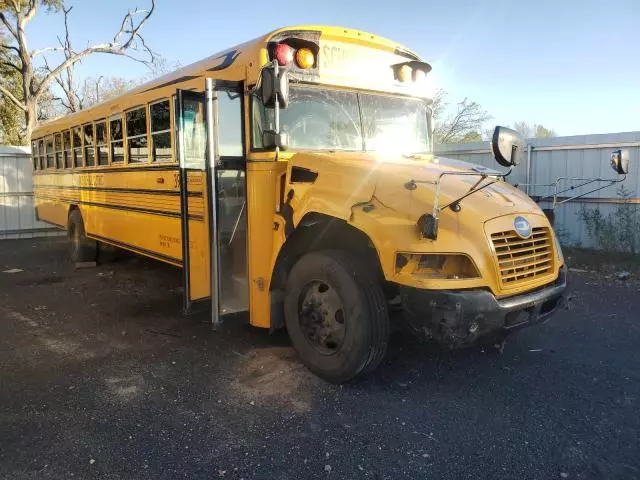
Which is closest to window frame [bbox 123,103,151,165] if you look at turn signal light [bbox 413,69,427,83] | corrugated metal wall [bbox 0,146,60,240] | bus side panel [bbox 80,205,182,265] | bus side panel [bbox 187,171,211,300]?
bus side panel [bbox 80,205,182,265]

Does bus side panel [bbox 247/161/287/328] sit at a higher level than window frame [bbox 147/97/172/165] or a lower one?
lower

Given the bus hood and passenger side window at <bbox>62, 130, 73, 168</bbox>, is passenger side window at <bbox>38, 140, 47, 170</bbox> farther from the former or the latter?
the bus hood

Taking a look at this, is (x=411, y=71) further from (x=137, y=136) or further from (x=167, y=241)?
(x=137, y=136)

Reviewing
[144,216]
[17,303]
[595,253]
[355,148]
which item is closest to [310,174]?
[355,148]

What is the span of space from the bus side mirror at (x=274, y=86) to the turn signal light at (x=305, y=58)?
501mm

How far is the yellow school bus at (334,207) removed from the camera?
3.02m

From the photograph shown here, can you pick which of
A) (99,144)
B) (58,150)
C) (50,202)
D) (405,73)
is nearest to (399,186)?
(405,73)

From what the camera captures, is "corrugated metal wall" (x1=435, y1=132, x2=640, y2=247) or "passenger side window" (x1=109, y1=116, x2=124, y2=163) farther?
"corrugated metal wall" (x1=435, y1=132, x2=640, y2=247)

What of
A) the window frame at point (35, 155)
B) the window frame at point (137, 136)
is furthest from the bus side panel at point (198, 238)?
the window frame at point (35, 155)

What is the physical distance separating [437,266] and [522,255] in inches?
23.7

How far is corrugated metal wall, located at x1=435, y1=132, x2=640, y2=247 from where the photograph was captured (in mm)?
7934

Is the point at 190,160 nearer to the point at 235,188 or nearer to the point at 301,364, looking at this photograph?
the point at 235,188

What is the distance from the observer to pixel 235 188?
4.20 meters

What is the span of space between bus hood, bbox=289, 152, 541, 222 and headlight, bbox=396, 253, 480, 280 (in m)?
0.24
